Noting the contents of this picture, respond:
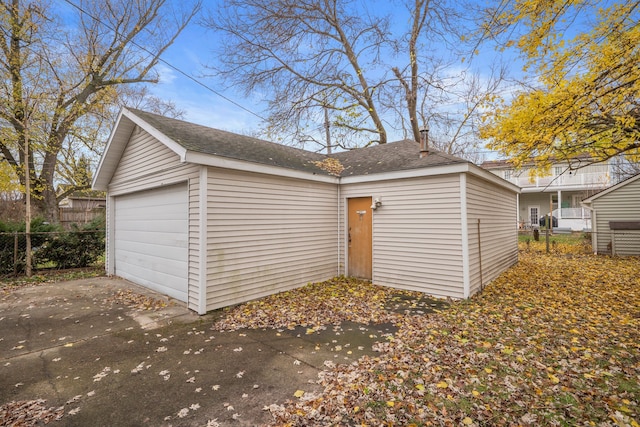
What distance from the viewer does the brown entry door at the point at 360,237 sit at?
7480 millimetres

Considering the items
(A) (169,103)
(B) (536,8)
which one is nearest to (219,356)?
(B) (536,8)

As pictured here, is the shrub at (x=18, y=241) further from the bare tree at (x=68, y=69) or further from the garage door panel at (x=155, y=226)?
the bare tree at (x=68, y=69)

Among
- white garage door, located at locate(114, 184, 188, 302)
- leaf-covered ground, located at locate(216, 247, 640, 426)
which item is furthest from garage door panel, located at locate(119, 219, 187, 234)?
leaf-covered ground, located at locate(216, 247, 640, 426)

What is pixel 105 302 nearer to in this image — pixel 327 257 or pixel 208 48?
pixel 327 257

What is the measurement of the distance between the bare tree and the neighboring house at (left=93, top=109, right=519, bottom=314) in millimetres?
4576

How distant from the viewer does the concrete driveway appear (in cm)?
259

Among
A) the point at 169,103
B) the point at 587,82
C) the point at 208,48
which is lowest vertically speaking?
the point at 587,82

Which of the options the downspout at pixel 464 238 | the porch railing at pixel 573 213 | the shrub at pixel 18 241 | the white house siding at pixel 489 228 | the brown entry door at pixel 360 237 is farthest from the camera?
the porch railing at pixel 573 213

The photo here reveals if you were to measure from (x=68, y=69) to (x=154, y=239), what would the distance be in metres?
10.3

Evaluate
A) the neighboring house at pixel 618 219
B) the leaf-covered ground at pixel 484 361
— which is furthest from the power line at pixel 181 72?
the neighboring house at pixel 618 219

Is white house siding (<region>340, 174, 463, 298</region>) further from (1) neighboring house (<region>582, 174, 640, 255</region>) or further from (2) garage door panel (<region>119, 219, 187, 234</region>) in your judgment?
(1) neighboring house (<region>582, 174, 640, 255</region>)

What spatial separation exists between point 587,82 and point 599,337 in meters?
4.16

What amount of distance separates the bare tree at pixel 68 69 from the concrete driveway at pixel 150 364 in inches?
281

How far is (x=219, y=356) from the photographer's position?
362 centimetres
